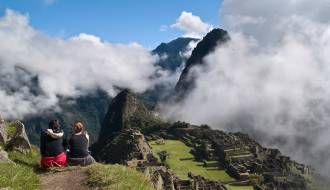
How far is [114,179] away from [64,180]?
234 centimetres

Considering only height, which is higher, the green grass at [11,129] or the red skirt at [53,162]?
the green grass at [11,129]

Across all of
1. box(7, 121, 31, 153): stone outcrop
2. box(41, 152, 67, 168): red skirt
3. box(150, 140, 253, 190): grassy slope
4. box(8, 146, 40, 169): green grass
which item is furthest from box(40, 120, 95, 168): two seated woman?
box(150, 140, 253, 190): grassy slope

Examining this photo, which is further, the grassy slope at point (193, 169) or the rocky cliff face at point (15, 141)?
the grassy slope at point (193, 169)

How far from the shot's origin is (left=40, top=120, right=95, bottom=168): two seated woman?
26.5 m

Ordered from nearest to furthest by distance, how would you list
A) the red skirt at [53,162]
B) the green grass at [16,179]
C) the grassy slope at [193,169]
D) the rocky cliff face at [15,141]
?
the green grass at [16,179]
the red skirt at [53,162]
the rocky cliff face at [15,141]
the grassy slope at [193,169]

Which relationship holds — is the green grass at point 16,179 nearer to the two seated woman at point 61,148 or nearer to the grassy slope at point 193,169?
the two seated woman at point 61,148

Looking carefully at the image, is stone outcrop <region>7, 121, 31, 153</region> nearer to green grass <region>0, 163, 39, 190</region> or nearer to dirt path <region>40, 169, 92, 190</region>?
dirt path <region>40, 169, 92, 190</region>

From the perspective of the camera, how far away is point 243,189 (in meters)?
156

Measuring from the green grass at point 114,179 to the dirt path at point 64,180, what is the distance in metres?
0.38

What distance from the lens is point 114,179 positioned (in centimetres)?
2138

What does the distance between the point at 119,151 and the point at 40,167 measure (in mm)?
150008

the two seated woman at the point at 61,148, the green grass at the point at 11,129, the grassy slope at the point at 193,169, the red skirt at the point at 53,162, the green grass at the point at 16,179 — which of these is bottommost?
the green grass at the point at 16,179

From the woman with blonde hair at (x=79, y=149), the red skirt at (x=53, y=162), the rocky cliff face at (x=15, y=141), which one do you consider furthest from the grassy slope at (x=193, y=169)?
the red skirt at (x=53, y=162)

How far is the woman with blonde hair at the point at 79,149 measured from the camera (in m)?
26.6
